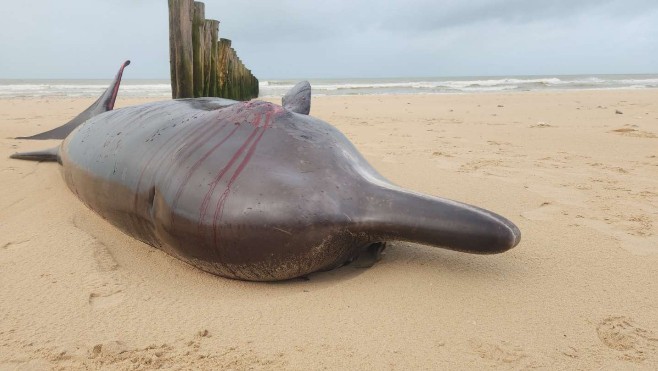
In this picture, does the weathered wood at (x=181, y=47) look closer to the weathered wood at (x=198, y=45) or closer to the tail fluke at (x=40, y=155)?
the weathered wood at (x=198, y=45)

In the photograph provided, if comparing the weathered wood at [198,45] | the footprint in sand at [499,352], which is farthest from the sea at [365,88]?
the footprint in sand at [499,352]

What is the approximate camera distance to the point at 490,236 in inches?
63.5

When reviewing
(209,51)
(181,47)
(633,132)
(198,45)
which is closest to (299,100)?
(181,47)

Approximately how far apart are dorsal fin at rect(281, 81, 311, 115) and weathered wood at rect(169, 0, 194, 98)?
247 centimetres

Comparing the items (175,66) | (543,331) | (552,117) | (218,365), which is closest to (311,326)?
(218,365)

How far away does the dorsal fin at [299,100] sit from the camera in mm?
3154

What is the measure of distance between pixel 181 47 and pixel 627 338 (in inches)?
203

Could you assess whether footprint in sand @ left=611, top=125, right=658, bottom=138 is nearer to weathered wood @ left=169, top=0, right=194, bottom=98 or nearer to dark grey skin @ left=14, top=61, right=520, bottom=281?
dark grey skin @ left=14, top=61, right=520, bottom=281

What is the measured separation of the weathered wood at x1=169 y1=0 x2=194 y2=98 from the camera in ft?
17.3

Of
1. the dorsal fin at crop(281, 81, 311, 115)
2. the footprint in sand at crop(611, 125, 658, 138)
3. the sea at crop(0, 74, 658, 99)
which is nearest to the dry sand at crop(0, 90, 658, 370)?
the dorsal fin at crop(281, 81, 311, 115)

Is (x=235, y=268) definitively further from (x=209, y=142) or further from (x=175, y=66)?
(x=175, y=66)

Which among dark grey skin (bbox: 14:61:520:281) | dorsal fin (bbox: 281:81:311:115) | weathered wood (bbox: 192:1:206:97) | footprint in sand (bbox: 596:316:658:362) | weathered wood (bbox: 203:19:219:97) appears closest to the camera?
footprint in sand (bbox: 596:316:658:362)

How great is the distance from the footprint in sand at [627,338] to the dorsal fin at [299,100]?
6.83 feet

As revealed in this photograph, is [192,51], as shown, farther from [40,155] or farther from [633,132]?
[633,132]
